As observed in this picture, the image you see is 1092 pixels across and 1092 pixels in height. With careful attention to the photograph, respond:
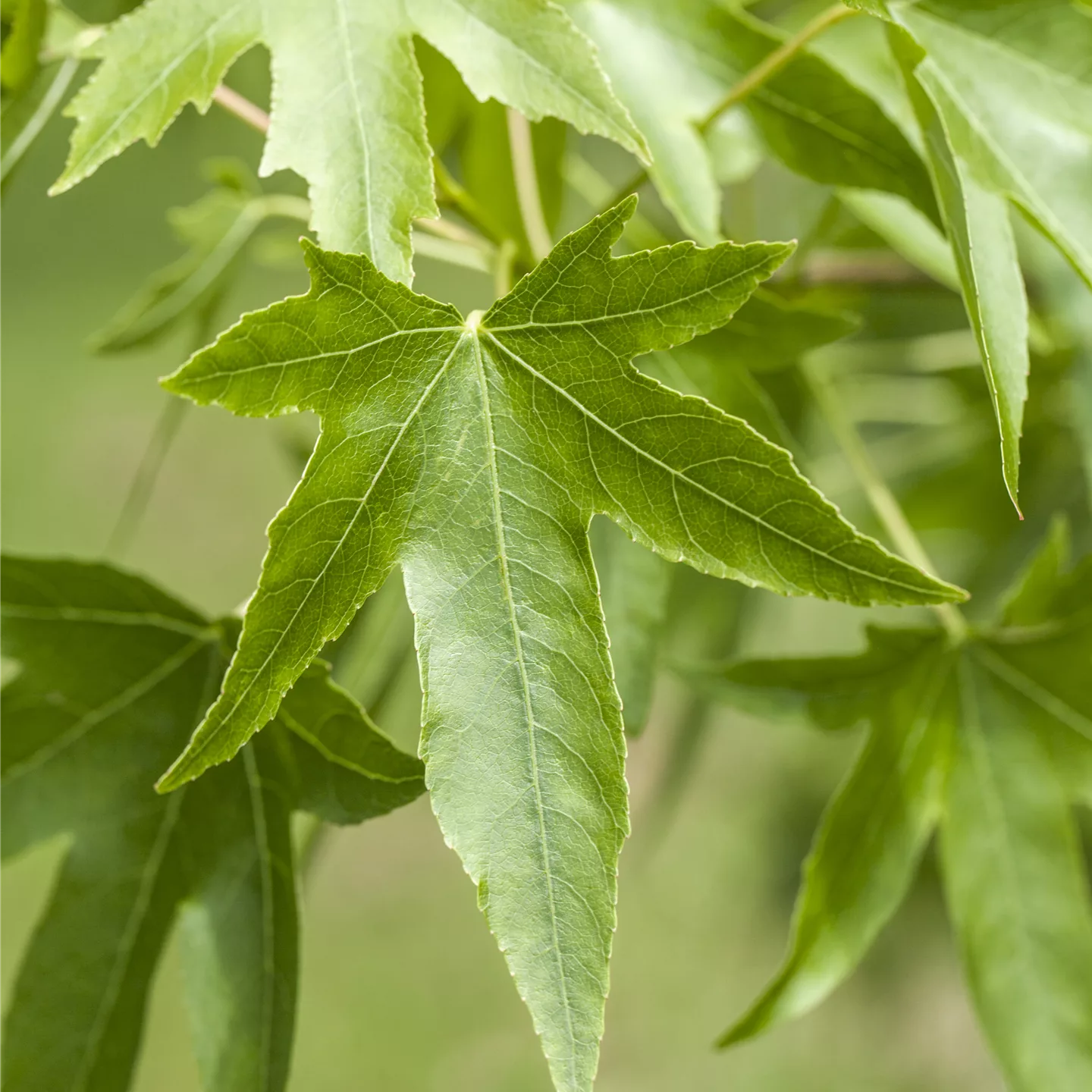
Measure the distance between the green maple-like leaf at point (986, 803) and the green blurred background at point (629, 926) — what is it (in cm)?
46

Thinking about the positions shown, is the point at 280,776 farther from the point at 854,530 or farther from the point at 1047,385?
the point at 1047,385

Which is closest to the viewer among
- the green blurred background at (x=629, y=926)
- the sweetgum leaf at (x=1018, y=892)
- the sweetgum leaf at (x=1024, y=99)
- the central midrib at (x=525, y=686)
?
Result: the central midrib at (x=525, y=686)

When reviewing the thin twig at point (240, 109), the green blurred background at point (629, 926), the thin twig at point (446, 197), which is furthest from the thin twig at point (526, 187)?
the green blurred background at point (629, 926)

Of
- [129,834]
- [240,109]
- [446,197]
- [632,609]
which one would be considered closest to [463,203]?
[446,197]

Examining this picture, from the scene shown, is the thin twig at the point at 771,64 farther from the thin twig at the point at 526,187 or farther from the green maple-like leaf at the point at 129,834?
the green maple-like leaf at the point at 129,834

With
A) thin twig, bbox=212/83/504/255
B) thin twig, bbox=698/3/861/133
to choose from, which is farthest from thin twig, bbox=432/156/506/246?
thin twig, bbox=698/3/861/133

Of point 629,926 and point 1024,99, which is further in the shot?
point 629,926

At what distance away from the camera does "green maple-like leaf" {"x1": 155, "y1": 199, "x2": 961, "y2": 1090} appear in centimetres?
34

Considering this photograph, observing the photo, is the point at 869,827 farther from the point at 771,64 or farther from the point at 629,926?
the point at 629,926

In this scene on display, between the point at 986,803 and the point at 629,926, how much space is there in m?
0.97

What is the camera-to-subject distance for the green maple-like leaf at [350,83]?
37cm

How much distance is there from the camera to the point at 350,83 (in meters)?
0.39

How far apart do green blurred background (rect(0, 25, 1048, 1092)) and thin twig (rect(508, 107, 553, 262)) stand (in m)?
0.47

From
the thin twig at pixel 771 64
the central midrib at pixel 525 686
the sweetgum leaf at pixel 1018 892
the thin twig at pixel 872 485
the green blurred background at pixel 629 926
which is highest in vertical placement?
the thin twig at pixel 771 64
